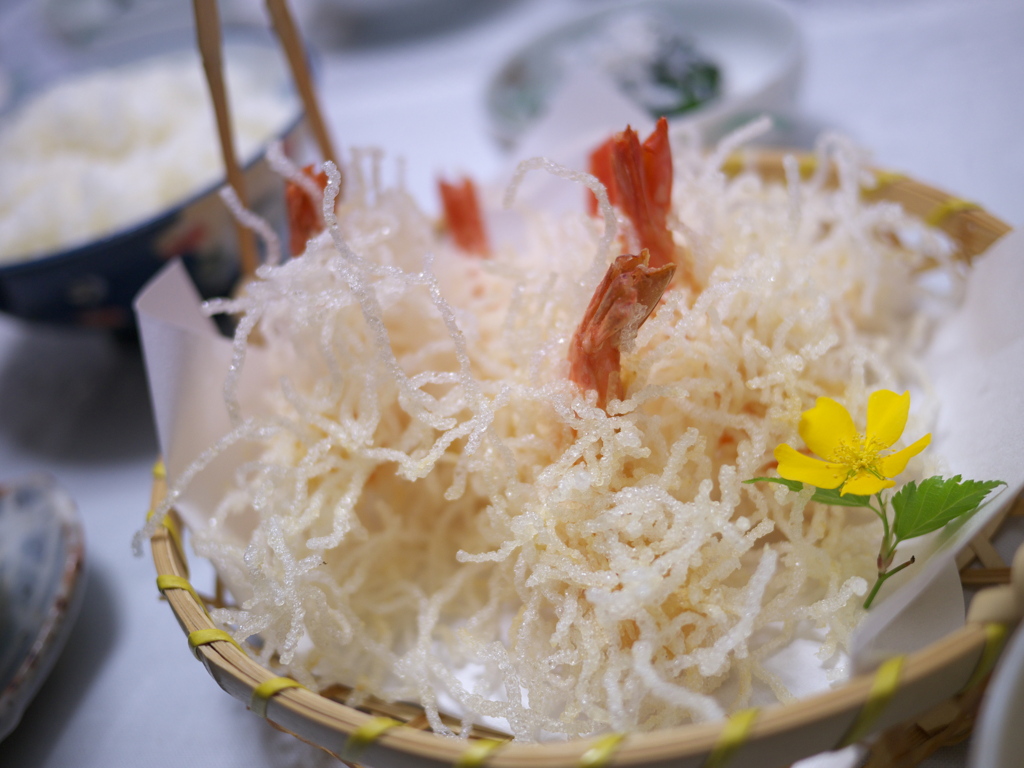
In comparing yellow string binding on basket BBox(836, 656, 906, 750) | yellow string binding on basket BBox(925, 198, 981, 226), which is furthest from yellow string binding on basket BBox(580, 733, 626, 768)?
yellow string binding on basket BBox(925, 198, 981, 226)

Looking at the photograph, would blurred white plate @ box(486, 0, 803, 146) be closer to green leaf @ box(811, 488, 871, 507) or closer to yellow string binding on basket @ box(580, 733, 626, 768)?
green leaf @ box(811, 488, 871, 507)

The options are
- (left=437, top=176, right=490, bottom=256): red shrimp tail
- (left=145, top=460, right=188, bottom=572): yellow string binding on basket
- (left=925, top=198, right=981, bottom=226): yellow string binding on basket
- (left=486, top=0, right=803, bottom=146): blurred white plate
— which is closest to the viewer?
(left=145, top=460, right=188, bottom=572): yellow string binding on basket

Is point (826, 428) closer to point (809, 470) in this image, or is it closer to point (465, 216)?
point (809, 470)

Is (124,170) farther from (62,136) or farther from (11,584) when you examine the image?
(11,584)

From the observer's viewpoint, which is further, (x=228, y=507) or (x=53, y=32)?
(x=53, y=32)

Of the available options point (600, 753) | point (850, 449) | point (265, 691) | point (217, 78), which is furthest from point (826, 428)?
point (217, 78)

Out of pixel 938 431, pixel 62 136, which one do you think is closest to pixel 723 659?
pixel 938 431
